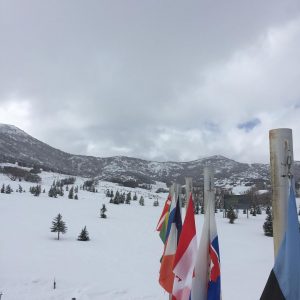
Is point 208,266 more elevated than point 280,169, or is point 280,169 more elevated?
point 280,169

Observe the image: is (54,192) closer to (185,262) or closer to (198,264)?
(185,262)

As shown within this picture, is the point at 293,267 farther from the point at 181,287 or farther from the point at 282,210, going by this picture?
the point at 181,287

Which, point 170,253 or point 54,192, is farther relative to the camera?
point 54,192

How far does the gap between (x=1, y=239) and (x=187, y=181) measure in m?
41.0

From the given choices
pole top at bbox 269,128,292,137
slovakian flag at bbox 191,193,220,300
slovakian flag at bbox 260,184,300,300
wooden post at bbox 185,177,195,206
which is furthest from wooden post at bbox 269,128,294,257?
wooden post at bbox 185,177,195,206

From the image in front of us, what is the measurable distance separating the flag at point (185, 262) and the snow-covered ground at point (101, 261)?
54.3 feet

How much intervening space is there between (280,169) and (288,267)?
1107 millimetres

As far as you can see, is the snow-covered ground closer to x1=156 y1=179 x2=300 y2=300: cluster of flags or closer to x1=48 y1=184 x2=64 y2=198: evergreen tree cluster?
x1=156 y1=179 x2=300 y2=300: cluster of flags

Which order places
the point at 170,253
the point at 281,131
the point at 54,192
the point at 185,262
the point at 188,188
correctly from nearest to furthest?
the point at 281,131 → the point at 185,262 → the point at 188,188 → the point at 170,253 → the point at 54,192

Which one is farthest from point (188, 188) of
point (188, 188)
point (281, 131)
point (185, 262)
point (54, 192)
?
point (54, 192)

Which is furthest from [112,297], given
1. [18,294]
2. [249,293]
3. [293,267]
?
[293,267]

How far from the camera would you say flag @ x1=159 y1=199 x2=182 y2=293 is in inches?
306

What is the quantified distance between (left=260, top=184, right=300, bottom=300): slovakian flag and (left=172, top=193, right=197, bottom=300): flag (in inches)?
86.5

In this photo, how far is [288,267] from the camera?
3.94m
